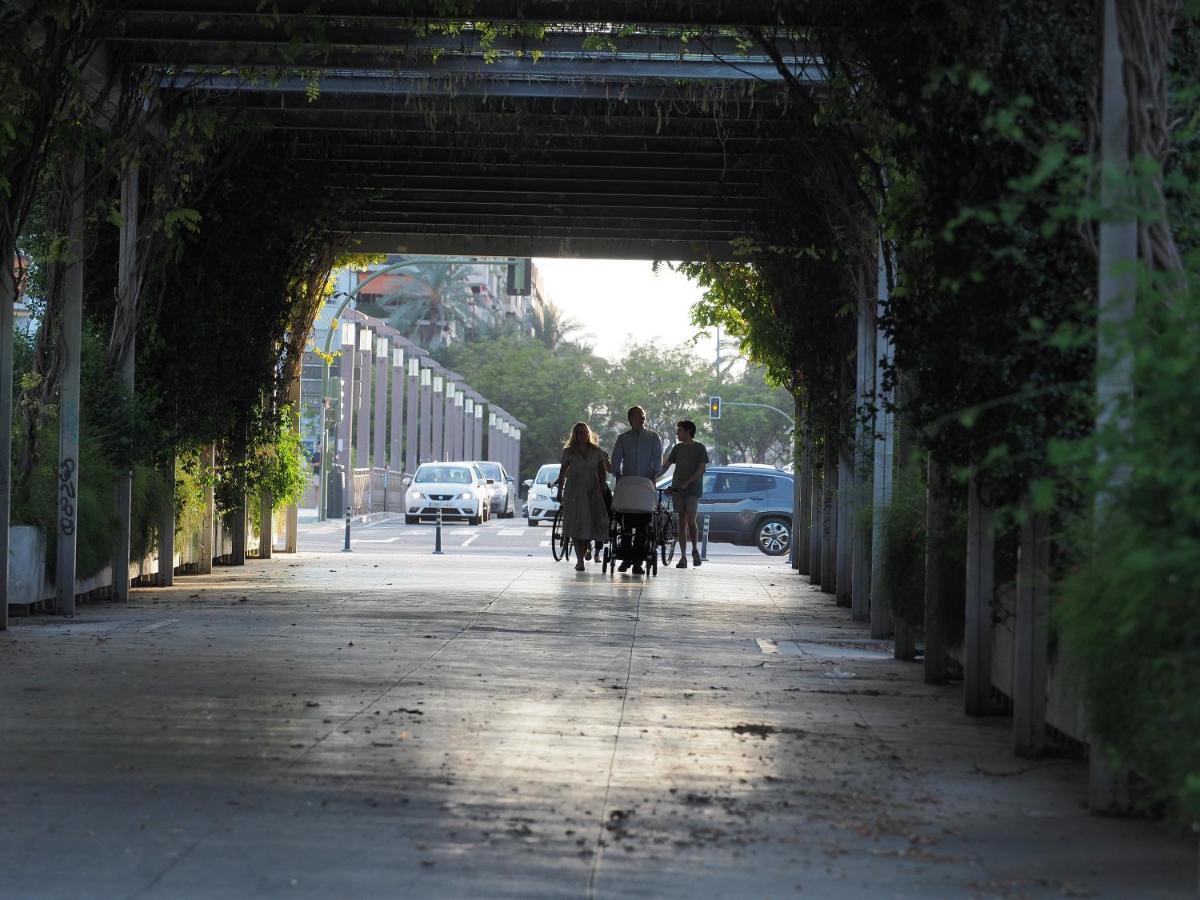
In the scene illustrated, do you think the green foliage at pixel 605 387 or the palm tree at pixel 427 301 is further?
the green foliage at pixel 605 387

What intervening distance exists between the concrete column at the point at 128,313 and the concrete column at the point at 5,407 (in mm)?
2969

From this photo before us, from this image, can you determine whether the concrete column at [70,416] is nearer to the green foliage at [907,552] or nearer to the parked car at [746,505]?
the green foliage at [907,552]

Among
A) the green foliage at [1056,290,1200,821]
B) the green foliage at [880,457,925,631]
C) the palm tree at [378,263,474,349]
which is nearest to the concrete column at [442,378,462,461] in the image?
the palm tree at [378,263,474,349]

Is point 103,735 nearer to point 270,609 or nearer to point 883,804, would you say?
point 883,804

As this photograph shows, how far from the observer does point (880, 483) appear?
1316 centimetres

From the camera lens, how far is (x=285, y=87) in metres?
16.0

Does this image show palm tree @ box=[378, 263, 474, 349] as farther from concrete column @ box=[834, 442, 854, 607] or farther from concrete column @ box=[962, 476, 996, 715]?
concrete column @ box=[962, 476, 996, 715]

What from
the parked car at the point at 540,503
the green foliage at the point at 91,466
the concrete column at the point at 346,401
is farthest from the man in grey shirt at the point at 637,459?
the parked car at the point at 540,503

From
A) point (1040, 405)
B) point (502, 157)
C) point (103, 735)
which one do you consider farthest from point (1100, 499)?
point (502, 157)

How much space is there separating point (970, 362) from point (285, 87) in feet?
32.0

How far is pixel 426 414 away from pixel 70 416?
58.2 meters

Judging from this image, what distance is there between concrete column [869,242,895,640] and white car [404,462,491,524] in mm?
32155

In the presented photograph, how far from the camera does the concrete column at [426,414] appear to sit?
68.0 m

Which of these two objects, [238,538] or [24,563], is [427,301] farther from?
[24,563]
